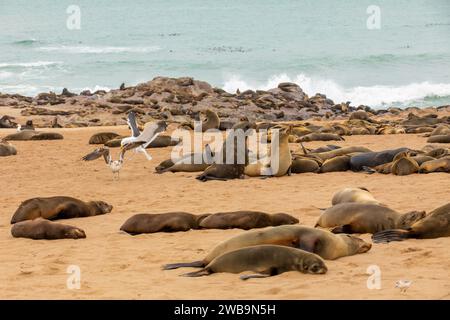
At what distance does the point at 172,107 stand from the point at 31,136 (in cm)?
749

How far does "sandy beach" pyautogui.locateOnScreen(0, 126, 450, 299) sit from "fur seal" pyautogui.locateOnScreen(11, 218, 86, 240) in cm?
10

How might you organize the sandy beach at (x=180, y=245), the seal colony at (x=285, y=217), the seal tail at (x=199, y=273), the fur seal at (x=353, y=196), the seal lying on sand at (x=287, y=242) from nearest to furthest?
the sandy beach at (x=180, y=245) → the seal tail at (x=199, y=273) → the seal colony at (x=285, y=217) → the seal lying on sand at (x=287, y=242) → the fur seal at (x=353, y=196)

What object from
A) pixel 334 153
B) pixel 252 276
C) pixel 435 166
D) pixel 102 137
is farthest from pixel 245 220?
pixel 102 137

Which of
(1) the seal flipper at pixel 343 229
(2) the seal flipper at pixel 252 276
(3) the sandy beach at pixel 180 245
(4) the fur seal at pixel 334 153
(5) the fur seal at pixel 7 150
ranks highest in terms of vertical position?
(4) the fur seal at pixel 334 153

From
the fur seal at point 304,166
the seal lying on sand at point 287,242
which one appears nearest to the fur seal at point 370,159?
the fur seal at point 304,166

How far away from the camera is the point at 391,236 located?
679 centimetres

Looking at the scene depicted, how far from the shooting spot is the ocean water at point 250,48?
40.8 meters

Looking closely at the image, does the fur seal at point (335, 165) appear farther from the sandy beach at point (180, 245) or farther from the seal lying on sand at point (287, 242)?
the seal lying on sand at point (287, 242)

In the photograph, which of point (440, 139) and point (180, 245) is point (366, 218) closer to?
point (180, 245)

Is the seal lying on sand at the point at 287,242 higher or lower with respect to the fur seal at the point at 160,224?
higher

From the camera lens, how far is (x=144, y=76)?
43.8 metres

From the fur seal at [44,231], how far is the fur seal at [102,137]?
9.85 m

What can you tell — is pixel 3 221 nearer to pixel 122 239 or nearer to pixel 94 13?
pixel 122 239
